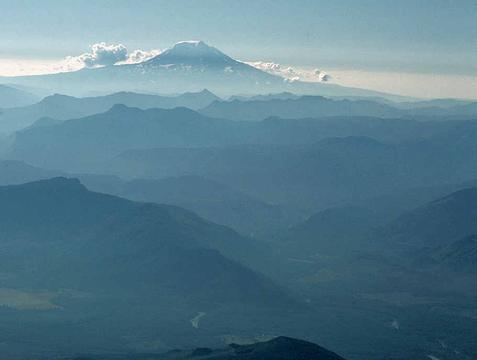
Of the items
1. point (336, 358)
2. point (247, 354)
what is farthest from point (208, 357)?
point (336, 358)

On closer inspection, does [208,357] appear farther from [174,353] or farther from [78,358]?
[78,358]

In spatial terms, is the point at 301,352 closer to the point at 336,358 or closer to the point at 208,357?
the point at 336,358

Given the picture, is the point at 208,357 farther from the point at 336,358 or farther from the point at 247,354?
the point at 336,358

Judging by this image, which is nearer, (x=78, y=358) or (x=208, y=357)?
(x=208, y=357)

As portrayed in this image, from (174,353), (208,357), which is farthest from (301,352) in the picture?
(174,353)

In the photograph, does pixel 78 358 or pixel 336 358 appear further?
pixel 78 358

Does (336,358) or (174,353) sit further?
(174,353)

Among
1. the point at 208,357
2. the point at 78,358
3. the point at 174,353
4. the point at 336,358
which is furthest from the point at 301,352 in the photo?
the point at 78,358
